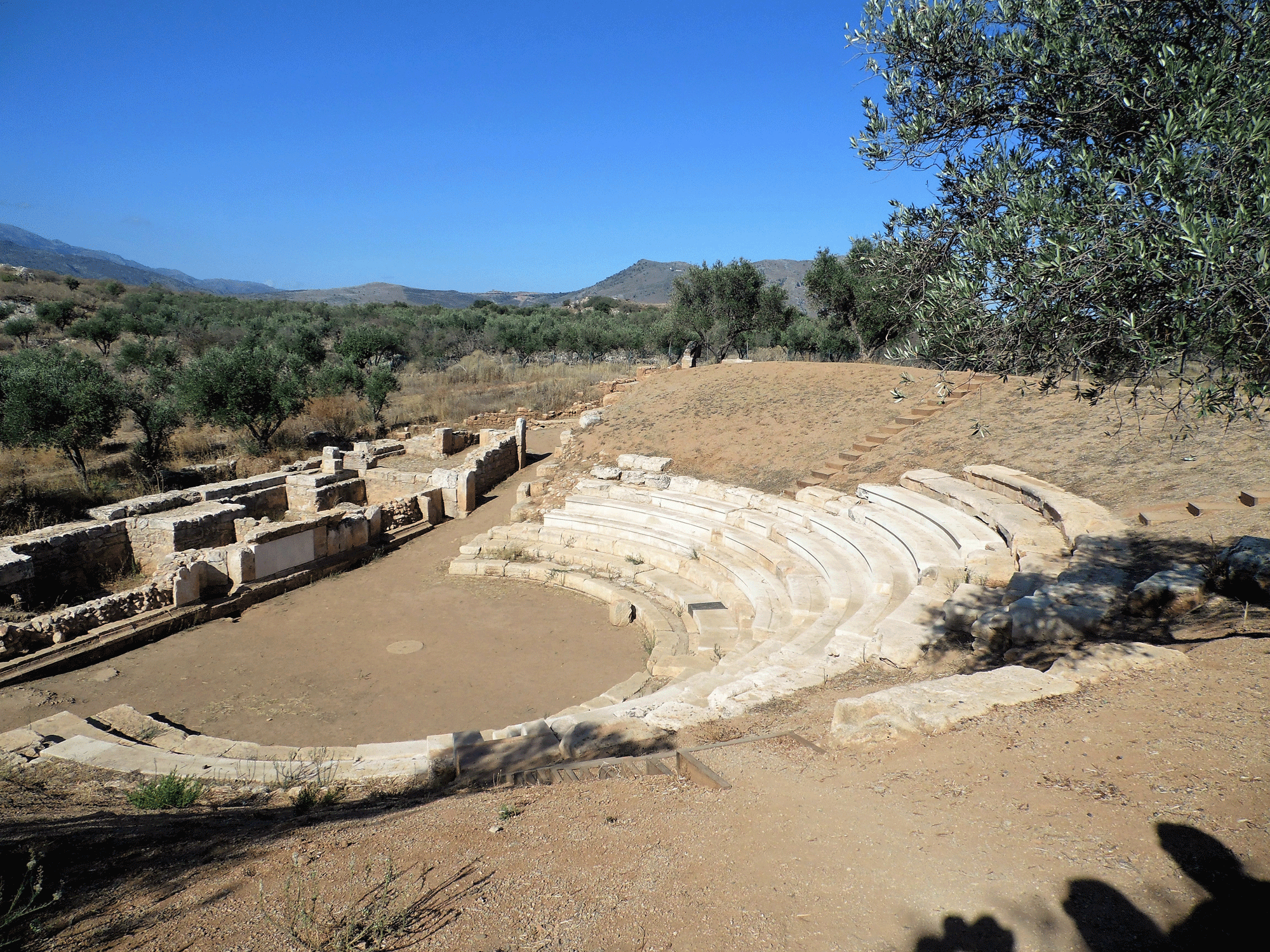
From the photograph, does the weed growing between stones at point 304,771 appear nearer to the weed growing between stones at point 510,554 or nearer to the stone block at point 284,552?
the stone block at point 284,552

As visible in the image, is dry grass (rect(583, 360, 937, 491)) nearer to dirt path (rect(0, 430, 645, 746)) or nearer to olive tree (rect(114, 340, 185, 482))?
dirt path (rect(0, 430, 645, 746))

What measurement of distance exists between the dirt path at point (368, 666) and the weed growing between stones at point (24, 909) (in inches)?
174

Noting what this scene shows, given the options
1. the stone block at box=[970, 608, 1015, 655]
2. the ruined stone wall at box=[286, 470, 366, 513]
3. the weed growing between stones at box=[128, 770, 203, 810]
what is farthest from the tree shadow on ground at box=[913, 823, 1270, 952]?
the ruined stone wall at box=[286, 470, 366, 513]

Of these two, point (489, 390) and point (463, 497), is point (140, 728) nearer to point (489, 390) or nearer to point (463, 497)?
point (463, 497)

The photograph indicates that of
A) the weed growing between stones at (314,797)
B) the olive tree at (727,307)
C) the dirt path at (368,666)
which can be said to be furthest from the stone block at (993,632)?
the olive tree at (727,307)

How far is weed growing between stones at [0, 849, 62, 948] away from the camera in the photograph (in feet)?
9.13

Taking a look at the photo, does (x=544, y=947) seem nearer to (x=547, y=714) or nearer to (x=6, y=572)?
(x=547, y=714)

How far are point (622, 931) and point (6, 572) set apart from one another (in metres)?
11.1

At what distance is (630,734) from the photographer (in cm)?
589

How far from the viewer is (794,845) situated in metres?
3.56

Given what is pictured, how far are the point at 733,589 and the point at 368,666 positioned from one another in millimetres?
5543

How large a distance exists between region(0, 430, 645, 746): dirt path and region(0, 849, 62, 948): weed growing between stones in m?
4.41

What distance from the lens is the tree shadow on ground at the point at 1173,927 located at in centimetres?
262

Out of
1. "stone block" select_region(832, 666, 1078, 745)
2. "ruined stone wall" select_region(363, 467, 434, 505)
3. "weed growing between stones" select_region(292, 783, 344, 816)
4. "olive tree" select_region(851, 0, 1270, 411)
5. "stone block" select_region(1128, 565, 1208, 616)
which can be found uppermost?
"olive tree" select_region(851, 0, 1270, 411)
